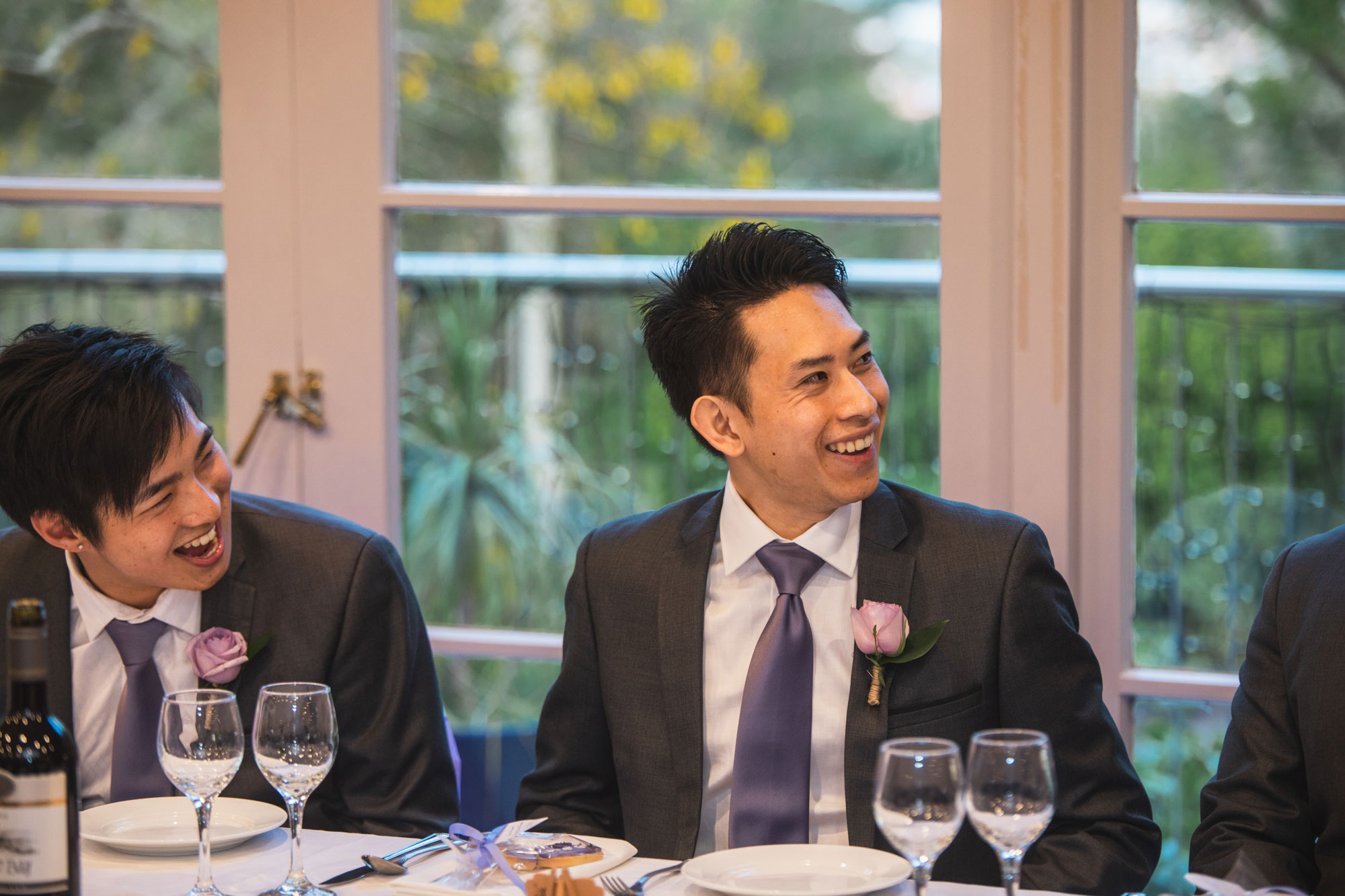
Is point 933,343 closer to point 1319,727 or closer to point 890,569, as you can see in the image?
point 890,569

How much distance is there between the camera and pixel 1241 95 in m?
2.40

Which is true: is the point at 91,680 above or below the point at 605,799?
above

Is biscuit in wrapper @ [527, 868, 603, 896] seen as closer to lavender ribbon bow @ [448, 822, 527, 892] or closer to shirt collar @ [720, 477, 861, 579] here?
lavender ribbon bow @ [448, 822, 527, 892]

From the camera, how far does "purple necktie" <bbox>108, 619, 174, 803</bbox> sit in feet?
6.72

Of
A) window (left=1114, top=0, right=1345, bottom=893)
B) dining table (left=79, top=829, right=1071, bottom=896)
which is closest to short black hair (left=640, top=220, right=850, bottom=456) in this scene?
window (left=1114, top=0, right=1345, bottom=893)

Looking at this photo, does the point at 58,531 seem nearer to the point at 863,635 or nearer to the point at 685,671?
the point at 685,671

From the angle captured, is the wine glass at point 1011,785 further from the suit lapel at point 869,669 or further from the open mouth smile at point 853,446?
the open mouth smile at point 853,446

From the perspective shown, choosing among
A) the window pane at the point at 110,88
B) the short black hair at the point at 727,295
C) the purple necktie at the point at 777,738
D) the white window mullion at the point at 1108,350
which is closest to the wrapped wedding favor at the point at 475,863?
the purple necktie at the point at 777,738

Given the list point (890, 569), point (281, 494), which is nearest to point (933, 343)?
point (890, 569)

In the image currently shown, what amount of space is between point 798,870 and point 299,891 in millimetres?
538

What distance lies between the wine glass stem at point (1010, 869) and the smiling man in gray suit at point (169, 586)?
1.07 metres

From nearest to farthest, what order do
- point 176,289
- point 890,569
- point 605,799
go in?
point 890,569, point 605,799, point 176,289

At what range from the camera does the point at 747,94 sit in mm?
2723

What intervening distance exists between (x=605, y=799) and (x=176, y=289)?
1.56m
